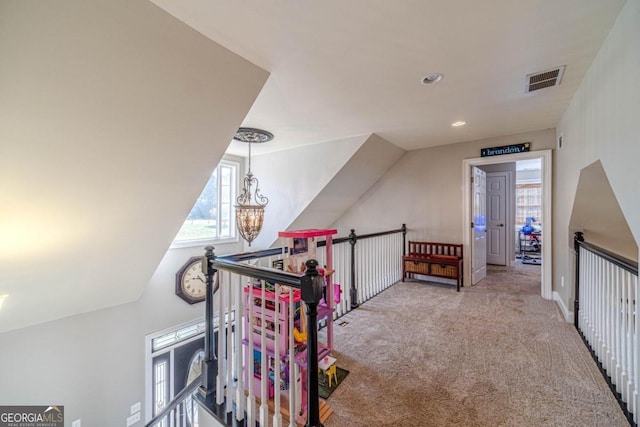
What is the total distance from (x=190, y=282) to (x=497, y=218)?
6687mm

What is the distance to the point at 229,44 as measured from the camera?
1.66 m

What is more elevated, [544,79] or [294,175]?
[544,79]

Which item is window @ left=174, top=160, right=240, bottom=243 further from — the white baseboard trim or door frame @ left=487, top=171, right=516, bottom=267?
door frame @ left=487, top=171, right=516, bottom=267

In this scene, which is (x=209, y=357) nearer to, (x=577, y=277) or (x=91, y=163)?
(x=91, y=163)

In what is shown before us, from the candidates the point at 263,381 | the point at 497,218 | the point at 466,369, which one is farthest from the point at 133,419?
the point at 497,218

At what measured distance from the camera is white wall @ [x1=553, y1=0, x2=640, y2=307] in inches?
51.5

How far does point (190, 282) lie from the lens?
4418 mm

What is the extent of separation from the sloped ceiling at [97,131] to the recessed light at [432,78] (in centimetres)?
138

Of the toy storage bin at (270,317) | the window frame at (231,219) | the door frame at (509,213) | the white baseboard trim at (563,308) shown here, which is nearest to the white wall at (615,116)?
the white baseboard trim at (563,308)

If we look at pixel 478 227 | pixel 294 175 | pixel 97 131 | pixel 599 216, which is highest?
pixel 294 175

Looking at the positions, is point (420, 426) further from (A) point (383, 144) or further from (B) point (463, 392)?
(A) point (383, 144)

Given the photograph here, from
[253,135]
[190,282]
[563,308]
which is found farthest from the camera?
[190,282]

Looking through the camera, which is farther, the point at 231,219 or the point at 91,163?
the point at 231,219

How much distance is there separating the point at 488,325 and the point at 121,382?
4923mm
